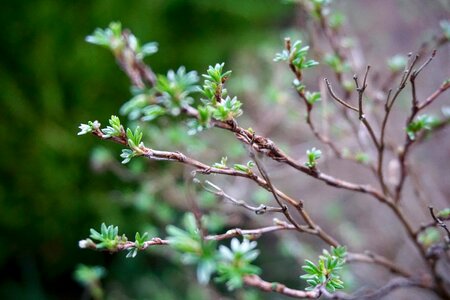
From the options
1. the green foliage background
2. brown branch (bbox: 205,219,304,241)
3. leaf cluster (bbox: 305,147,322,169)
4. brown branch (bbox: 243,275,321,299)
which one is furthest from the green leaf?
the green foliage background

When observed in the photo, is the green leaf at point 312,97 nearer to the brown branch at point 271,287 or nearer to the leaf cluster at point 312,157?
the leaf cluster at point 312,157

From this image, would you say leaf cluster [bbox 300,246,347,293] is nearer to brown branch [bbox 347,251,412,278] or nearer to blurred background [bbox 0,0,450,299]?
brown branch [bbox 347,251,412,278]

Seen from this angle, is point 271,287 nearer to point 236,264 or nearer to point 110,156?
point 236,264

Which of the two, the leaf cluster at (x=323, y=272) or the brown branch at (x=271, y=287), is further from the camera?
the leaf cluster at (x=323, y=272)

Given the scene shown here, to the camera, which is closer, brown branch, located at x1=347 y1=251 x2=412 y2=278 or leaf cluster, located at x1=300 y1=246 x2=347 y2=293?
leaf cluster, located at x1=300 y1=246 x2=347 y2=293

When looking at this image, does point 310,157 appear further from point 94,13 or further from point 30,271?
point 30,271

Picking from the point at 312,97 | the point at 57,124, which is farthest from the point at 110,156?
the point at 312,97

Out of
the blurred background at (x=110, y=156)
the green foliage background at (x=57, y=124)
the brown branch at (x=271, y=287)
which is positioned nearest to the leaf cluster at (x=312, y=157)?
the brown branch at (x=271, y=287)
